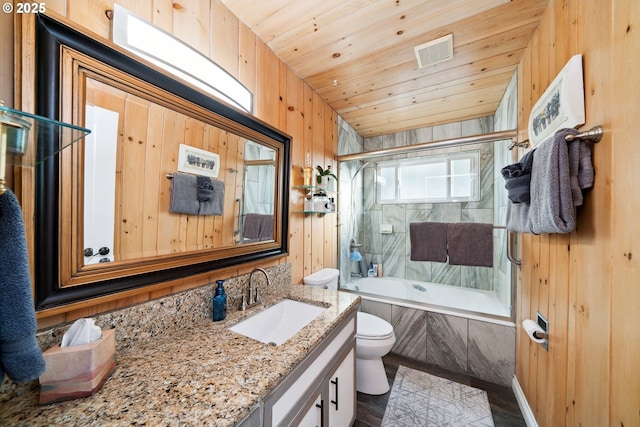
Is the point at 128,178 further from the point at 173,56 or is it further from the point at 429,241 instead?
the point at 429,241

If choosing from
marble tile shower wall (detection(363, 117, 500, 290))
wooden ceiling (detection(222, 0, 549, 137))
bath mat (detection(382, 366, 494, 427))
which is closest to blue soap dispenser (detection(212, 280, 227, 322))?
bath mat (detection(382, 366, 494, 427))

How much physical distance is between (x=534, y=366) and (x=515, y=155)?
4.77ft

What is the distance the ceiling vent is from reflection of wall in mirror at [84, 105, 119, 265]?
176 centimetres

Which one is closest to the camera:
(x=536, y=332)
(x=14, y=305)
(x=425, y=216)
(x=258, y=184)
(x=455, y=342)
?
(x=14, y=305)

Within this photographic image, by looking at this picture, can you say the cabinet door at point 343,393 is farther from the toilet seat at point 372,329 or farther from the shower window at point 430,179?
the shower window at point 430,179

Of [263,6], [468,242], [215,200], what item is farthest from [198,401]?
[468,242]

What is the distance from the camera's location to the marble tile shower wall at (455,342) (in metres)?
1.73

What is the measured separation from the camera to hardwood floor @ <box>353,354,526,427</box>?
55.7 inches

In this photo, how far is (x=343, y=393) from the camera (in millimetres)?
1217

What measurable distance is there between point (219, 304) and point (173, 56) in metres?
1.11

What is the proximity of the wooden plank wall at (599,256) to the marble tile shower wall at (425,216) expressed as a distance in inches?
48.9

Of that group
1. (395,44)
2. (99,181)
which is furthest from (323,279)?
(395,44)

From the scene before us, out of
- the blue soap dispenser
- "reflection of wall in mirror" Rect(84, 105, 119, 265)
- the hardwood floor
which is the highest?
"reflection of wall in mirror" Rect(84, 105, 119, 265)

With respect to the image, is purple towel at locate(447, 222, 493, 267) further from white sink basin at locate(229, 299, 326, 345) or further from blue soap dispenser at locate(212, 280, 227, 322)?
blue soap dispenser at locate(212, 280, 227, 322)
